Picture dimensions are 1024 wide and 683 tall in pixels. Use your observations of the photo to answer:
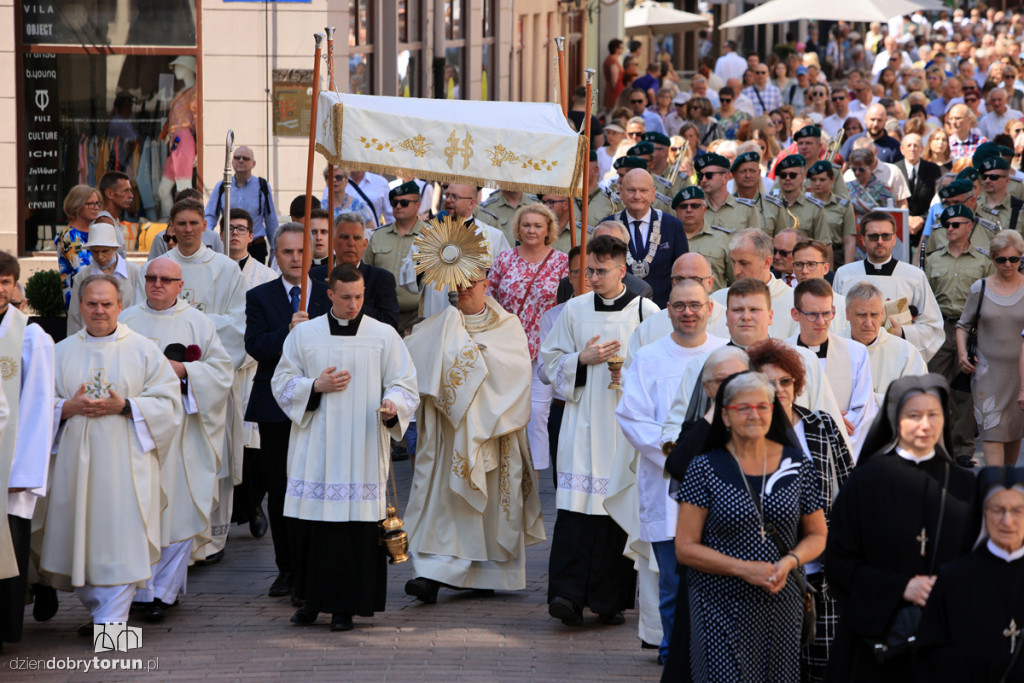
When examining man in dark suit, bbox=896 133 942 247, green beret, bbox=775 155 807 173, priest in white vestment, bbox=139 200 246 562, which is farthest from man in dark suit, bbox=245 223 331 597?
man in dark suit, bbox=896 133 942 247

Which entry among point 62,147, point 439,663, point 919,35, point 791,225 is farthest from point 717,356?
point 919,35

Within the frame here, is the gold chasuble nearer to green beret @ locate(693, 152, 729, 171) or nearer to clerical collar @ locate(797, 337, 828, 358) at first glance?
clerical collar @ locate(797, 337, 828, 358)

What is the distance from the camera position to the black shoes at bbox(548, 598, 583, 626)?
8.04m

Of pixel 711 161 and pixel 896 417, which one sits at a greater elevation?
pixel 711 161

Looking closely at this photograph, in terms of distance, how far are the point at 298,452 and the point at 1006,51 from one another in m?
25.6

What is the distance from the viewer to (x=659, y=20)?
1155 inches

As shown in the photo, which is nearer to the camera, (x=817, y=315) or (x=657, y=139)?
(x=817, y=315)

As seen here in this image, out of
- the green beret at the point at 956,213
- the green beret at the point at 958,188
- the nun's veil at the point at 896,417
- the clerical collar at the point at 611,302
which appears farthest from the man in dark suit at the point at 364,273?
the green beret at the point at 958,188

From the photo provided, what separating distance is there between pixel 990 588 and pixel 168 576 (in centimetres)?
468

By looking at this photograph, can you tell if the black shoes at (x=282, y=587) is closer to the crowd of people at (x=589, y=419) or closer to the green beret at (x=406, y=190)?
the crowd of people at (x=589, y=419)

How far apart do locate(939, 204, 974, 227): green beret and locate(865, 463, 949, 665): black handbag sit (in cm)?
667

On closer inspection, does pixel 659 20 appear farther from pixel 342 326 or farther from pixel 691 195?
pixel 342 326

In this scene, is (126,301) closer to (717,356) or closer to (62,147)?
(717,356)

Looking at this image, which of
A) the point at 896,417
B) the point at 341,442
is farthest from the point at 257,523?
the point at 896,417
